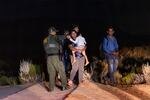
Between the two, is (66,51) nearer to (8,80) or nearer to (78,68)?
(78,68)

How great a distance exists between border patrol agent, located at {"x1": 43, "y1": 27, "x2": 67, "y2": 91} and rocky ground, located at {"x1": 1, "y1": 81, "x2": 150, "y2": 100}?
339mm

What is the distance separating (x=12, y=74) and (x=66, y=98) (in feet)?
23.4

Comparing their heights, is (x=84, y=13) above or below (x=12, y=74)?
above

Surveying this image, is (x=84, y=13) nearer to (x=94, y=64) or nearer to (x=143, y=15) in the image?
(x=143, y=15)

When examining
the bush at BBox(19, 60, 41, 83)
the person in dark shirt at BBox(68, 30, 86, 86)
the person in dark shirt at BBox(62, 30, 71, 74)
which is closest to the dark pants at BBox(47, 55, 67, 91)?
the person in dark shirt at BBox(68, 30, 86, 86)

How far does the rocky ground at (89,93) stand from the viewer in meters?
16.2

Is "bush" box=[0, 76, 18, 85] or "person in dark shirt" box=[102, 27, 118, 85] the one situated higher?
"person in dark shirt" box=[102, 27, 118, 85]

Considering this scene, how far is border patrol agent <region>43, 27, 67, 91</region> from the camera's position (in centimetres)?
1733

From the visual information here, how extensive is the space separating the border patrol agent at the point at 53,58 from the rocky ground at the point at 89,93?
0.34m

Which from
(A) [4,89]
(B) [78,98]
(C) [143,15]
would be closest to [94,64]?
(A) [4,89]

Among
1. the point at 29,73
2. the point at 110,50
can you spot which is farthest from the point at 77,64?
the point at 29,73

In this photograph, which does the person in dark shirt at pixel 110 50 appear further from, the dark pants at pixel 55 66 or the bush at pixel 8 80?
the bush at pixel 8 80

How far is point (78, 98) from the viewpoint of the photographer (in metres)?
15.8

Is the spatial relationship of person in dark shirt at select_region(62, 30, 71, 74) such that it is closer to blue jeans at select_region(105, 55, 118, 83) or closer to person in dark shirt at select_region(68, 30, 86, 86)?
person in dark shirt at select_region(68, 30, 86, 86)
